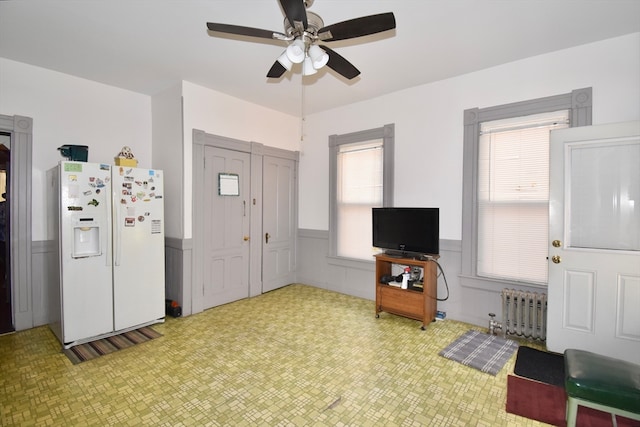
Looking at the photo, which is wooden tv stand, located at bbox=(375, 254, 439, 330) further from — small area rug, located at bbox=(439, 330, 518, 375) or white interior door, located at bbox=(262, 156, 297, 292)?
white interior door, located at bbox=(262, 156, 297, 292)

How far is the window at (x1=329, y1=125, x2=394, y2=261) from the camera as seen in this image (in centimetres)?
433

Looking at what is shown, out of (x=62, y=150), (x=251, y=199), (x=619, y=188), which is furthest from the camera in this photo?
(x=251, y=199)

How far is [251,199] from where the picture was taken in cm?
464

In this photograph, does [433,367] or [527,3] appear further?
[433,367]

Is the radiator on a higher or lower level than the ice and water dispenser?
lower

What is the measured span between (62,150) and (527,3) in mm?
4485

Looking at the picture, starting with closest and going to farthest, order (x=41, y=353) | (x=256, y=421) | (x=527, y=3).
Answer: (x=256, y=421), (x=527, y=3), (x=41, y=353)

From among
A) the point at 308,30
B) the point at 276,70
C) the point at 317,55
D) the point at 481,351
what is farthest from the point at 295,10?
the point at 481,351

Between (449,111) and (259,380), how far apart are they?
3519mm

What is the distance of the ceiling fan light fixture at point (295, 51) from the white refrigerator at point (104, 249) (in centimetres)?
232

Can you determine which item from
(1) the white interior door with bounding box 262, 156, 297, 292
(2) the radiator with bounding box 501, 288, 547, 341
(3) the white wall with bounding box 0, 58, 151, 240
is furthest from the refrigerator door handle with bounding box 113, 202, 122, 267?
(2) the radiator with bounding box 501, 288, 547, 341

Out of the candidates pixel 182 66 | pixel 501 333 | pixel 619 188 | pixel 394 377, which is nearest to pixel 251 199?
pixel 182 66

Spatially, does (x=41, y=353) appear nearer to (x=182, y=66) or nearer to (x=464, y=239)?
(x=182, y=66)

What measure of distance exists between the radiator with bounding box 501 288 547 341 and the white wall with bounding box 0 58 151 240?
487 cm
